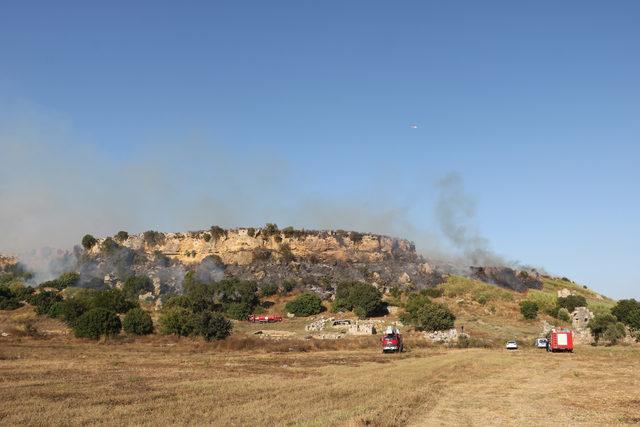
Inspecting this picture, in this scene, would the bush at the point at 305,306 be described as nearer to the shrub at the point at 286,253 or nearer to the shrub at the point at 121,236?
the shrub at the point at 286,253

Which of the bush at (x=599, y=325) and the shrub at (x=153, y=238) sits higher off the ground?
the shrub at (x=153, y=238)

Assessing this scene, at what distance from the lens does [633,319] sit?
70.9 meters

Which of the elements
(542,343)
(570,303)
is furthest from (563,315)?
(542,343)

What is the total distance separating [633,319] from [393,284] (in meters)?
55.8

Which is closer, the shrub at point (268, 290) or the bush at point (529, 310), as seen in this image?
the bush at point (529, 310)

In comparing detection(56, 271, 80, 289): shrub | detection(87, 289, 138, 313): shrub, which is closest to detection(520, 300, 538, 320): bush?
detection(87, 289, 138, 313): shrub

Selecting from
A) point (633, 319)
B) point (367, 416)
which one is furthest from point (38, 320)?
point (633, 319)

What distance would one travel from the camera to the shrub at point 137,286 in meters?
109

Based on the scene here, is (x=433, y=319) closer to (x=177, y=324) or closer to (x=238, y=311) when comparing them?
(x=177, y=324)

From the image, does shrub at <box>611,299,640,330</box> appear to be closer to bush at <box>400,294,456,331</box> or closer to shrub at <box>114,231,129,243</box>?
bush at <box>400,294,456,331</box>

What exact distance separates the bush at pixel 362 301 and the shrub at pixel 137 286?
4342 cm

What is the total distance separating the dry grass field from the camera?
16500 mm

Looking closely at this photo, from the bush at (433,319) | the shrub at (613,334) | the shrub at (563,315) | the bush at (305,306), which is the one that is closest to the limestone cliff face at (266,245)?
the bush at (305,306)

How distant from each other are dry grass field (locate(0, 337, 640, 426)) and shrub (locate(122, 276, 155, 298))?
2782 inches
